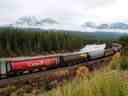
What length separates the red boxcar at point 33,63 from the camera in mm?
14933

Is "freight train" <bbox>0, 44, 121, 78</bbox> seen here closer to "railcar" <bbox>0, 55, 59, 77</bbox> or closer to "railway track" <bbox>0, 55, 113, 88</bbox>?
"railcar" <bbox>0, 55, 59, 77</bbox>

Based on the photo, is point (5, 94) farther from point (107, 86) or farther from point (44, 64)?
point (44, 64)

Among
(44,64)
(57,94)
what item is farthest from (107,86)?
(44,64)

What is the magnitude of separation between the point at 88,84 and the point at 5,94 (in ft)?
19.6

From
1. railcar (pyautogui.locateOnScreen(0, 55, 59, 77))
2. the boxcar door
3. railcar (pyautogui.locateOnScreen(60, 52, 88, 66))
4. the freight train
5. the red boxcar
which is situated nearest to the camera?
the boxcar door

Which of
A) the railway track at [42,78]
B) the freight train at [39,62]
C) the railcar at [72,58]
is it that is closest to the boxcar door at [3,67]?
the freight train at [39,62]

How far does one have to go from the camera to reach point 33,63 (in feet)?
54.2

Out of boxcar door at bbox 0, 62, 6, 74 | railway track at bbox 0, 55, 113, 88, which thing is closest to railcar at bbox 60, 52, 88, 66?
boxcar door at bbox 0, 62, 6, 74

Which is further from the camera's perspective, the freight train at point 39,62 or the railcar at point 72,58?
the railcar at point 72,58

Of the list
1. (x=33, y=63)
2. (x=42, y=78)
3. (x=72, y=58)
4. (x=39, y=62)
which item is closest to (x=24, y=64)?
(x=33, y=63)

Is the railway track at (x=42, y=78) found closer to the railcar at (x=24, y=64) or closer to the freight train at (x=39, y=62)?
the railcar at (x=24, y=64)

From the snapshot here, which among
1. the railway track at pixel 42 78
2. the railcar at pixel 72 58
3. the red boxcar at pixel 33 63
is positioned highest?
the railway track at pixel 42 78

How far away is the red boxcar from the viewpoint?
49.0ft

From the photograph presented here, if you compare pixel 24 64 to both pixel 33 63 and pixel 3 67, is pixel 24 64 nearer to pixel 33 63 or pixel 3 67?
pixel 33 63
